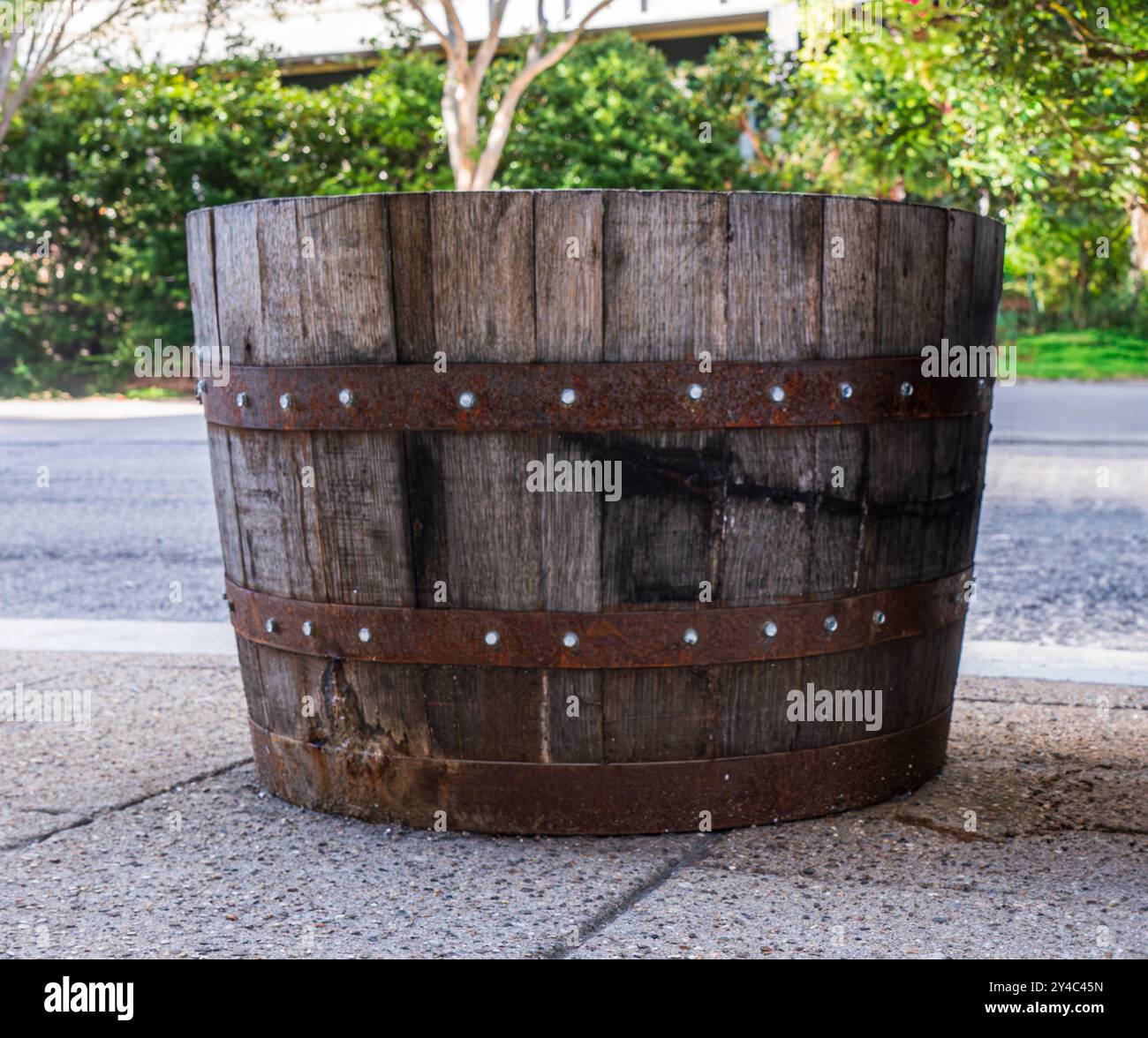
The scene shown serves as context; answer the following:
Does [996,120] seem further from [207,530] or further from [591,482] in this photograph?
[591,482]

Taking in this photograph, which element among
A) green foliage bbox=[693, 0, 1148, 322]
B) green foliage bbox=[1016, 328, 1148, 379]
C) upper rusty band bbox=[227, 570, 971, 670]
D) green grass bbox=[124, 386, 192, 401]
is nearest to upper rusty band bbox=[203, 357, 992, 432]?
upper rusty band bbox=[227, 570, 971, 670]

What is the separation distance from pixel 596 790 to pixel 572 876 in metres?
0.22

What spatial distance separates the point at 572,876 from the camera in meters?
2.70

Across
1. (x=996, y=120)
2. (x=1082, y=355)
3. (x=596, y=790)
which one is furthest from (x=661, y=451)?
(x=1082, y=355)

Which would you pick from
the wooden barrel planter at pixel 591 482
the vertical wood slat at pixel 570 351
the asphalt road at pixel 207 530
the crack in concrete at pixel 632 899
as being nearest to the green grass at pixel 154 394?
the asphalt road at pixel 207 530

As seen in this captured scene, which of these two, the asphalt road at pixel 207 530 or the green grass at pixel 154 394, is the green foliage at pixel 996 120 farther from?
the green grass at pixel 154 394

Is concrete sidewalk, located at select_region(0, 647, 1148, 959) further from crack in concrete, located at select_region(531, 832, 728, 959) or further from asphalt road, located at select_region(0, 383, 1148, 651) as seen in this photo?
asphalt road, located at select_region(0, 383, 1148, 651)

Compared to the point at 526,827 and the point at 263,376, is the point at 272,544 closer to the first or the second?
the point at 263,376

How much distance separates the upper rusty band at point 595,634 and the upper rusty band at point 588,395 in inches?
14.4

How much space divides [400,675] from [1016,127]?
9714 mm

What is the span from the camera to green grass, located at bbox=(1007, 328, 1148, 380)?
22.5 m

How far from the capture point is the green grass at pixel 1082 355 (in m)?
22.5

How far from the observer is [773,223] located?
2746 mm
